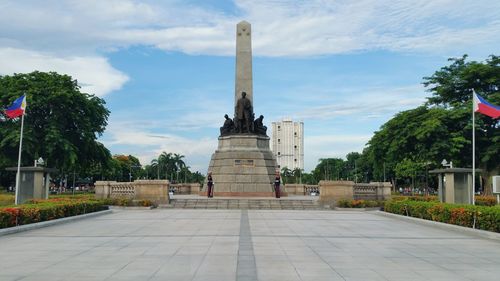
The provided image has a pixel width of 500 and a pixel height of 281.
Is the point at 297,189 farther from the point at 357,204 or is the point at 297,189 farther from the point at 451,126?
the point at 357,204

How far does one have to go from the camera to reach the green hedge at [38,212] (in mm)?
14766

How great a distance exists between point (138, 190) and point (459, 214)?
18.7 meters

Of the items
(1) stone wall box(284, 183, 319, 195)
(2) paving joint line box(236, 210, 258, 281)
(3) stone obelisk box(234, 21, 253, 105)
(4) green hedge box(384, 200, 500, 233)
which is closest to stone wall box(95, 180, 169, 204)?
(3) stone obelisk box(234, 21, 253, 105)

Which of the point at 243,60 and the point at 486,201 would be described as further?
the point at 243,60

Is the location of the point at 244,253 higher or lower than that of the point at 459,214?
lower

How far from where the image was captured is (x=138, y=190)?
29.0 metres

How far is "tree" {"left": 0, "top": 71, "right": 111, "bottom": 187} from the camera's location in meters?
34.7

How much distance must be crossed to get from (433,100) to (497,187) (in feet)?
72.5

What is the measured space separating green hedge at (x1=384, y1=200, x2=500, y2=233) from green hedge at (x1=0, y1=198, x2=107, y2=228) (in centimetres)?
1419

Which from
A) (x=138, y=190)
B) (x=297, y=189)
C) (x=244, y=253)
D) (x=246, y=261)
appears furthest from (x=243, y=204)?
(x=246, y=261)

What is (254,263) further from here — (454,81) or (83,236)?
(454,81)

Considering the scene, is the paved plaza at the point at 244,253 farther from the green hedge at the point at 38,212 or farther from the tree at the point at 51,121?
the tree at the point at 51,121

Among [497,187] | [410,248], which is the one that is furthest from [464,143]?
[410,248]

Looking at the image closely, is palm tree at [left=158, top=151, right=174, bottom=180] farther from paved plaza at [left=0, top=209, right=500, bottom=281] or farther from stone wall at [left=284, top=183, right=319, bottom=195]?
paved plaza at [left=0, top=209, right=500, bottom=281]
